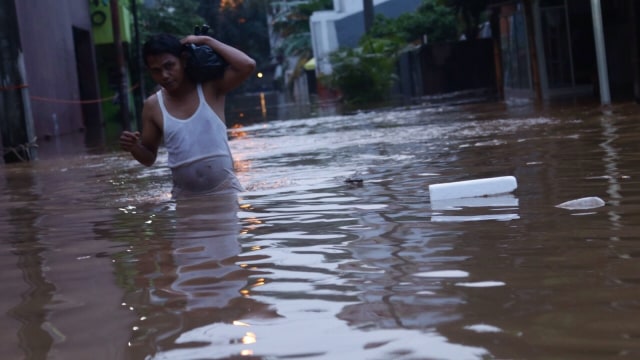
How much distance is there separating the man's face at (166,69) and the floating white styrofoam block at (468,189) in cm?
180

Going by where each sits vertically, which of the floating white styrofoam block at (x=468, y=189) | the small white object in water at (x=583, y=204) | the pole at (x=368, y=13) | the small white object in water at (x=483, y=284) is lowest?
the small white object in water at (x=483, y=284)

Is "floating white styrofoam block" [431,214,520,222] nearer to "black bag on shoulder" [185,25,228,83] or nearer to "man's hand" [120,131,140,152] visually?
"black bag on shoulder" [185,25,228,83]

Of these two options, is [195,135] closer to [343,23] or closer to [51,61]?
[51,61]

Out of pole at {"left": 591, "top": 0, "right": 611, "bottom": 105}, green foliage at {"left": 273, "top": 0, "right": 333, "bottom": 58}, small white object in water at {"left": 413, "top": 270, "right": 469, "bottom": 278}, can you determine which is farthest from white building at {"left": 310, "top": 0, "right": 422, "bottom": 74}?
small white object in water at {"left": 413, "top": 270, "right": 469, "bottom": 278}

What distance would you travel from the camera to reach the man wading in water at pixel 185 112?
21.8 feet

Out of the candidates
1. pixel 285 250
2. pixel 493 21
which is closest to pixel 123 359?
pixel 285 250

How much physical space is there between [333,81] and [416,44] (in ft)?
21.6

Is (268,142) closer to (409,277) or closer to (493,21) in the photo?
(409,277)

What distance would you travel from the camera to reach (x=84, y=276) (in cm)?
446

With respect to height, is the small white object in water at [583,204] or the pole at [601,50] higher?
the pole at [601,50]

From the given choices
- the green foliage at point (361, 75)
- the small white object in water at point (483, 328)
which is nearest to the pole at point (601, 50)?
the small white object in water at point (483, 328)

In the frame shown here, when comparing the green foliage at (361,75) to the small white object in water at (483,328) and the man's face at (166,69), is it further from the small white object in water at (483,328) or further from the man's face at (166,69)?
the small white object in water at (483,328)

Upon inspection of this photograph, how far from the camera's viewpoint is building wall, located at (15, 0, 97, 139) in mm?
25438

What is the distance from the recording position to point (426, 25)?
3959 centimetres
